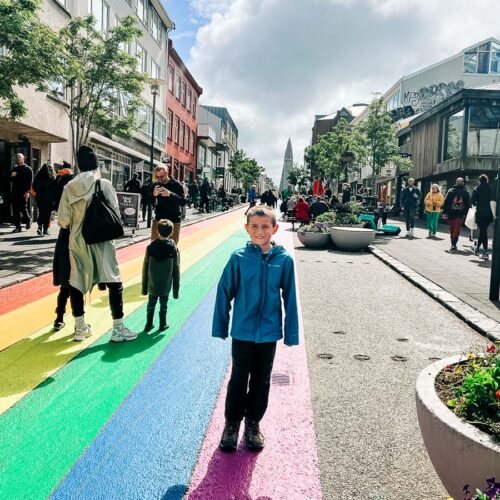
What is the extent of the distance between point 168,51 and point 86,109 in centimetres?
2585

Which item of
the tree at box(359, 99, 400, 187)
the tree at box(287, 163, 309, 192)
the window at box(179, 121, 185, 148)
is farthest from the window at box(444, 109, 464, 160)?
the tree at box(287, 163, 309, 192)

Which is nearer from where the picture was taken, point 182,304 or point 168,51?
point 182,304

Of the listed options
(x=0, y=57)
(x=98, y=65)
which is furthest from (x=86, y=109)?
(x=0, y=57)

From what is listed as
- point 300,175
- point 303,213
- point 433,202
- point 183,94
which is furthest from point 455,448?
point 300,175

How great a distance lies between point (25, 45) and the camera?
909cm

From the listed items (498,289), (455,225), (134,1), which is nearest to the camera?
(498,289)

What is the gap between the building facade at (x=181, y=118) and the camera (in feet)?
132

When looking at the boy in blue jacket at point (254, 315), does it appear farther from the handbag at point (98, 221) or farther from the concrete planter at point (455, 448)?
the handbag at point (98, 221)

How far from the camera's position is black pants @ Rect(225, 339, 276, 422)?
9.87 ft

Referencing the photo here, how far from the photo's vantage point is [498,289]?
706 centimetres

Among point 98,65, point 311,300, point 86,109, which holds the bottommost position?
point 311,300

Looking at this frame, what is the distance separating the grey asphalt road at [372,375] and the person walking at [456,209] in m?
5.63

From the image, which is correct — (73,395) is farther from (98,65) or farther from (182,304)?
(98,65)

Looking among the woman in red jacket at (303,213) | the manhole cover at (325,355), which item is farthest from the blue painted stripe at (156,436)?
the woman in red jacket at (303,213)
